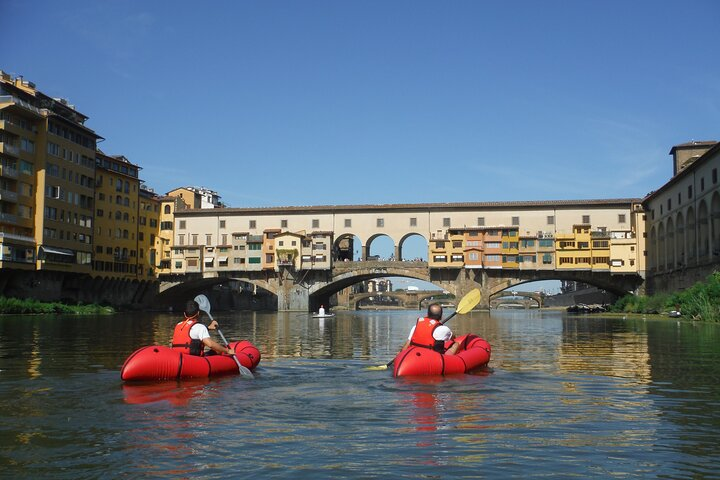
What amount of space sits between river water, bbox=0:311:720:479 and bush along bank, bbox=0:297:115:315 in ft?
137

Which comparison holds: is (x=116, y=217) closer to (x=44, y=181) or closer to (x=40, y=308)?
(x=44, y=181)

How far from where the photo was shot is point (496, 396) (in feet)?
37.9

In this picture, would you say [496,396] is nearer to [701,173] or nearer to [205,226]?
[701,173]

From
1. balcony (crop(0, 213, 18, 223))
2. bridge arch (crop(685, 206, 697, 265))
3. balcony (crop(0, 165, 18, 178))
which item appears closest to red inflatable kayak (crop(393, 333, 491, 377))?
bridge arch (crop(685, 206, 697, 265))

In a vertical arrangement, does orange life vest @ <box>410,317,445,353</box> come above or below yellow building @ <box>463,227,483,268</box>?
below

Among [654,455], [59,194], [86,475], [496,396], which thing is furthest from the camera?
[59,194]

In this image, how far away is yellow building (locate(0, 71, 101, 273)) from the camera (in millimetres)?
58375

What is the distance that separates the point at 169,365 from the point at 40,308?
49.1 metres

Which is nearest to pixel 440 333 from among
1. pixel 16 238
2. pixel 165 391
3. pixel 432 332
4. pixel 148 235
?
pixel 432 332

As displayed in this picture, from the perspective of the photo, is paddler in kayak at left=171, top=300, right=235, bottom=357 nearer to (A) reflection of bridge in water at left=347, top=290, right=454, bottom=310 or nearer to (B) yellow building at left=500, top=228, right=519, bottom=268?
(B) yellow building at left=500, top=228, right=519, bottom=268

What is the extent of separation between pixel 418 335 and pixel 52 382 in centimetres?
711

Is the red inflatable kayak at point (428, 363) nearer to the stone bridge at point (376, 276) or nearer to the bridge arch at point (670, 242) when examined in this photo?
the bridge arch at point (670, 242)

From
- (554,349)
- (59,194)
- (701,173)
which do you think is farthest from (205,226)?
(554,349)

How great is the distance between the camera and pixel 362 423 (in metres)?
9.17
